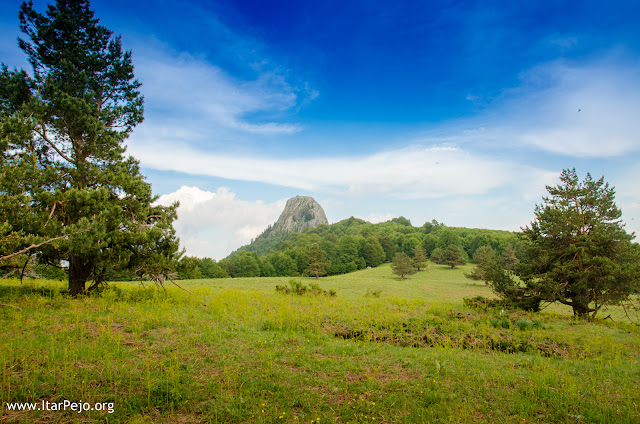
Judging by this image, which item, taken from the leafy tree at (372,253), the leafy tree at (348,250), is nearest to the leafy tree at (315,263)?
the leafy tree at (348,250)

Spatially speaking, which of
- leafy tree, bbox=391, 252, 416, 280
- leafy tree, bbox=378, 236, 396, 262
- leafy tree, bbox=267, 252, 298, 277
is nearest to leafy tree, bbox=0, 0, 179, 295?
leafy tree, bbox=391, 252, 416, 280

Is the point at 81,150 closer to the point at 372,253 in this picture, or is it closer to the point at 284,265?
the point at 284,265

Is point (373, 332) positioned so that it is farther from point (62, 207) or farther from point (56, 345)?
point (62, 207)

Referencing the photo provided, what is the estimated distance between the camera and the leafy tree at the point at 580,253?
14453 millimetres

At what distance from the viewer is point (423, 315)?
44.9 ft

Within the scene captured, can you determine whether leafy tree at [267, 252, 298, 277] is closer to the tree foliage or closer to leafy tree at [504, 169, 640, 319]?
the tree foliage

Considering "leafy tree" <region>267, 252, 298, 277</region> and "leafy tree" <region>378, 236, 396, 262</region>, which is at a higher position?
"leafy tree" <region>378, 236, 396, 262</region>

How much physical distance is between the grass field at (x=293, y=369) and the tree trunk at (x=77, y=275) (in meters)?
1.34

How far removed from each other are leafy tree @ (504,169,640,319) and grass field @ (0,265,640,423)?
415 centimetres

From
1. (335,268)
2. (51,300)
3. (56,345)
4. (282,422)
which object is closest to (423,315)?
(282,422)

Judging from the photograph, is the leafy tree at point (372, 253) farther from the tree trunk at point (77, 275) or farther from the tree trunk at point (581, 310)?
the tree trunk at point (77, 275)

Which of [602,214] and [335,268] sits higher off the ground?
[602,214]

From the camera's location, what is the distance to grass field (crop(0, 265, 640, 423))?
197 inches

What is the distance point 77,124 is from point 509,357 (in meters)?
18.0
